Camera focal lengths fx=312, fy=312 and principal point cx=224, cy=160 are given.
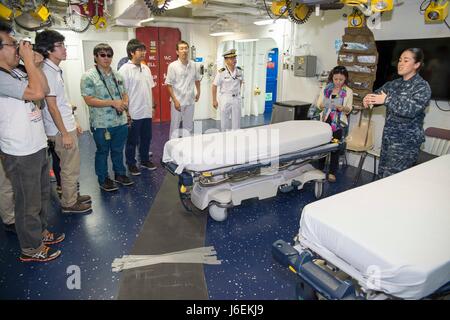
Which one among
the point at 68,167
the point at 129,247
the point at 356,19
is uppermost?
the point at 356,19

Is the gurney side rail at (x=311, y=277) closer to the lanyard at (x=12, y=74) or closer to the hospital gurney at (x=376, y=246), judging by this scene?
the hospital gurney at (x=376, y=246)

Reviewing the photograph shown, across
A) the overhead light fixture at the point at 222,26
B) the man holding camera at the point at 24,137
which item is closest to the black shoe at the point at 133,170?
the man holding camera at the point at 24,137

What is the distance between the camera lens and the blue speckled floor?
2.19 m

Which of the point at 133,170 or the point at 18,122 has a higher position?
the point at 18,122

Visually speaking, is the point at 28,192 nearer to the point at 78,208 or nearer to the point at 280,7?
the point at 78,208

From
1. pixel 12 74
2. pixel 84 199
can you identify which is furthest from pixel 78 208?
pixel 12 74

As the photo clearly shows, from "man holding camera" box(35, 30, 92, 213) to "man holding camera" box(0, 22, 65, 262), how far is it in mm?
384

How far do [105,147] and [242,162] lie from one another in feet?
5.53

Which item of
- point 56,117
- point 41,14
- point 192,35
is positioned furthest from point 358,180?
point 192,35

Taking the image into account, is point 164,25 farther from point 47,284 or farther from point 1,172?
point 47,284

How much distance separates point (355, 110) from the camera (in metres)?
4.47

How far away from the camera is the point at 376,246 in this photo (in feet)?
4.89

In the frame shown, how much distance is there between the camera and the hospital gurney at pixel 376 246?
1409mm
